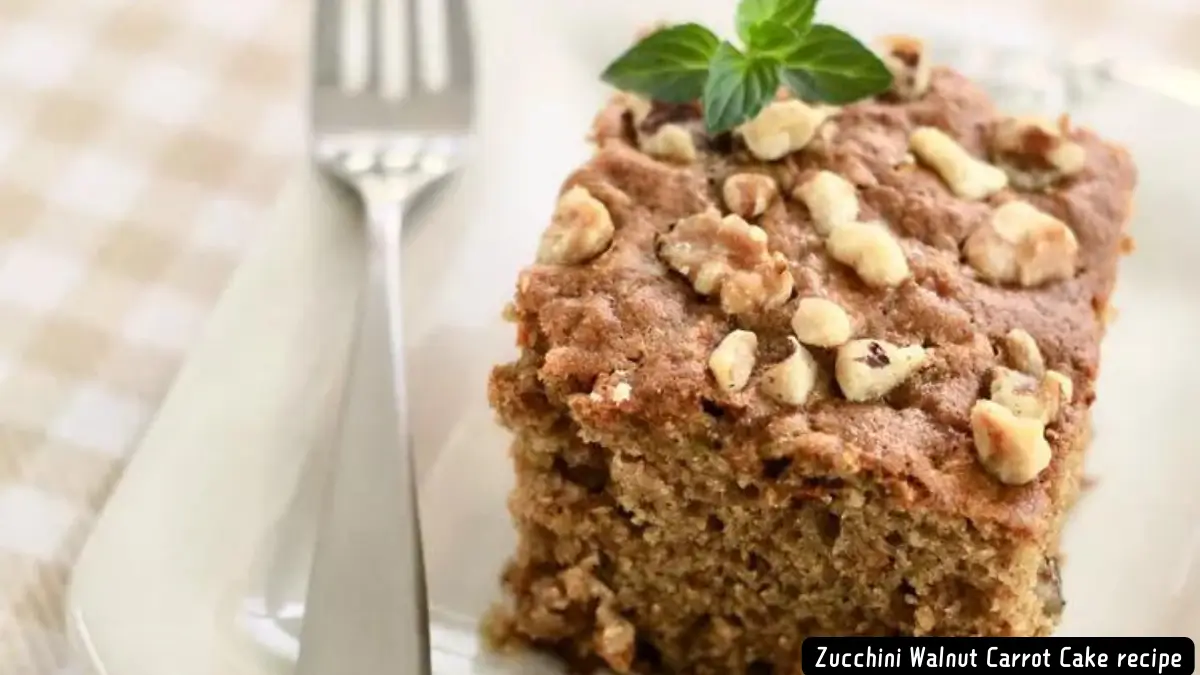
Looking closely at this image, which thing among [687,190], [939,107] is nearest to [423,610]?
[687,190]

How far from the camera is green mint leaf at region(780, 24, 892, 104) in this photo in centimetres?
204

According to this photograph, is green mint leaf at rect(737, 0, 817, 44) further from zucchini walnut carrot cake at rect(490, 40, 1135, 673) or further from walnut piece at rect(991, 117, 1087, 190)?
walnut piece at rect(991, 117, 1087, 190)

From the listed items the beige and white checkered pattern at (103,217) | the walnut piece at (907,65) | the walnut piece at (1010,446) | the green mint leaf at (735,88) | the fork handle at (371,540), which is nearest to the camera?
the walnut piece at (1010,446)

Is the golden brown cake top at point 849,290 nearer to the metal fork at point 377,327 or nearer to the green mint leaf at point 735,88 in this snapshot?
the green mint leaf at point 735,88

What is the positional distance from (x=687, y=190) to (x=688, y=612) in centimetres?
55

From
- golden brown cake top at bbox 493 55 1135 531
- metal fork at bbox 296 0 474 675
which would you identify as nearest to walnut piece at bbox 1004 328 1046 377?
golden brown cake top at bbox 493 55 1135 531

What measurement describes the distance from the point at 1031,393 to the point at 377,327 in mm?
896

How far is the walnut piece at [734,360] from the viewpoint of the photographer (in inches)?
67.6

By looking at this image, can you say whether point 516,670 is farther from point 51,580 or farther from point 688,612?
point 51,580

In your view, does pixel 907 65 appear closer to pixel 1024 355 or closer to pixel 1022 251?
pixel 1022 251

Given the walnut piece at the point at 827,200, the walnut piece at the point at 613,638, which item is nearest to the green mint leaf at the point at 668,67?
the walnut piece at the point at 827,200

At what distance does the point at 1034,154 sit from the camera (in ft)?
6.75

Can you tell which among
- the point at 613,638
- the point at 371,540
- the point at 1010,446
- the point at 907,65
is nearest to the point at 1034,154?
the point at 907,65

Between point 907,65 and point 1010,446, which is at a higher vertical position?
point 907,65
